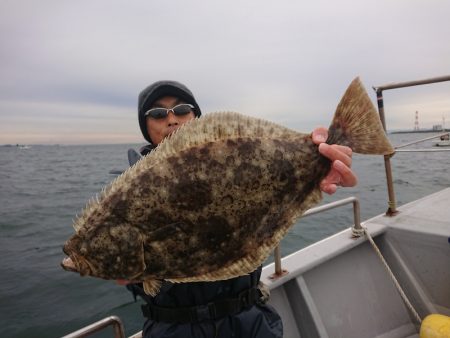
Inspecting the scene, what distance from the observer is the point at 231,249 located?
6.14 feet

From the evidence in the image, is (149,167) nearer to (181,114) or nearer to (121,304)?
(181,114)

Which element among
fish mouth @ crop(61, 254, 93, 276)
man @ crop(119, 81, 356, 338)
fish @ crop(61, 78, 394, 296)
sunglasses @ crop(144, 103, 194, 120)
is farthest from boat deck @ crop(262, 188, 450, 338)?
fish mouth @ crop(61, 254, 93, 276)

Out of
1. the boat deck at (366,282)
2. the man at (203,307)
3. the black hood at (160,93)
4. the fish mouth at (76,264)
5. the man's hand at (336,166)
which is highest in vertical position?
the black hood at (160,93)

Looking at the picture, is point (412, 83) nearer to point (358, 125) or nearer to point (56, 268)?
point (358, 125)

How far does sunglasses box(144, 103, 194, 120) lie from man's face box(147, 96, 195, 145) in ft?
0.07

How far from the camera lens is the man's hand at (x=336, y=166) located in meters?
1.84

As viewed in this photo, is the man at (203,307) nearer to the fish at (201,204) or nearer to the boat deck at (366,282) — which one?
the fish at (201,204)

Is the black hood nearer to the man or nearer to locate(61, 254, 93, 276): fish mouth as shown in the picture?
the man

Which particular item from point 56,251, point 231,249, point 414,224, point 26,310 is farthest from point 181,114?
point 56,251

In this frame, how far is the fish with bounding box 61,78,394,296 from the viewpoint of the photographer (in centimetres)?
174

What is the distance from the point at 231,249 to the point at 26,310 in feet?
27.0

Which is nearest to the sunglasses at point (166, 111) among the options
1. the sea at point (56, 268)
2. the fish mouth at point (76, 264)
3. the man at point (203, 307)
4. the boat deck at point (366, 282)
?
the man at point (203, 307)

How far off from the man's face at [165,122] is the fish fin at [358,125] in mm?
1134

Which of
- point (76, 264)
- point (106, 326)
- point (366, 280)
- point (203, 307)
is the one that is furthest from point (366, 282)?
point (76, 264)
